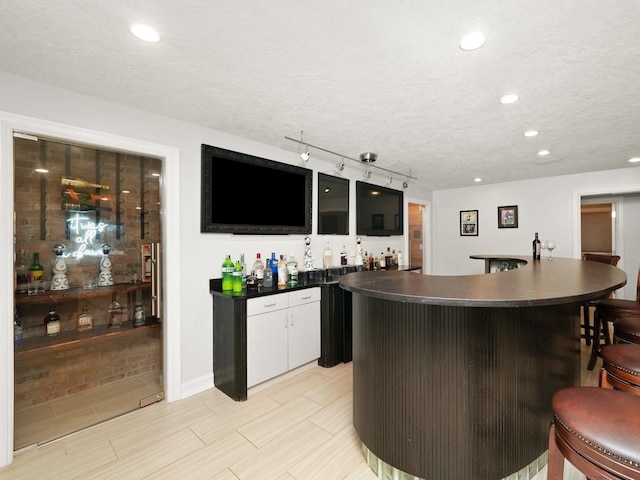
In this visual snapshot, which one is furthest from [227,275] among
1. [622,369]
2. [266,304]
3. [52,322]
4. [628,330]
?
[628,330]

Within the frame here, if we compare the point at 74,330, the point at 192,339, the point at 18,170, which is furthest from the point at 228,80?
the point at 74,330

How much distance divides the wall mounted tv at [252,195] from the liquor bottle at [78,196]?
1006 millimetres

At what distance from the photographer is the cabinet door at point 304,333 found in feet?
A: 9.29

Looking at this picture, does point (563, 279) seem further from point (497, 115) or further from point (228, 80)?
point (228, 80)

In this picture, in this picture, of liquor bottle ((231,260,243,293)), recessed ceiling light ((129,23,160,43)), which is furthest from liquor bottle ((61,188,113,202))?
recessed ceiling light ((129,23,160,43))

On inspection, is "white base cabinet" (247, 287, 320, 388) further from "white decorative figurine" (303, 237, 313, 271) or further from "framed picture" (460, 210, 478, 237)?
"framed picture" (460, 210, 478, 237)

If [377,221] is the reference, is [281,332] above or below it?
below

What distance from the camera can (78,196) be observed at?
2613 millimetres

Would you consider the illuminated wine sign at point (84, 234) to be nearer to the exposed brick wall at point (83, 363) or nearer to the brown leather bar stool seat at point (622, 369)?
the exposed brick wall at point (83, 363)

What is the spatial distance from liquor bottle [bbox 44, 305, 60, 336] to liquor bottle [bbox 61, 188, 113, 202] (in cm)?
96

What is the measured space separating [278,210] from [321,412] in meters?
1.98

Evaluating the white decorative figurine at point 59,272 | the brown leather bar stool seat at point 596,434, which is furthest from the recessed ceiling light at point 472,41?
the white decorative figurine at point 59,272

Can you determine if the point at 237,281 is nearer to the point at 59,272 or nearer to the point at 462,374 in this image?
the point at 59,272

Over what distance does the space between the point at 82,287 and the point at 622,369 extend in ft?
12.5
